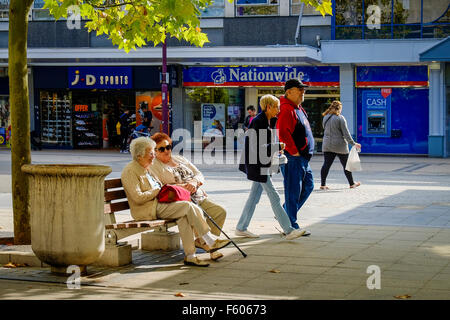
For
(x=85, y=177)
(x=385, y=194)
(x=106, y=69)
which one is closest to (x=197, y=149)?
(x=106, y=69)

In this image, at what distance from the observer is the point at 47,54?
28.1m

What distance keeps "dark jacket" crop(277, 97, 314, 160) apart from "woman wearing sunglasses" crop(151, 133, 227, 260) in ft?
4.42

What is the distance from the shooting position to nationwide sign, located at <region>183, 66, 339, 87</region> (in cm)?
2750

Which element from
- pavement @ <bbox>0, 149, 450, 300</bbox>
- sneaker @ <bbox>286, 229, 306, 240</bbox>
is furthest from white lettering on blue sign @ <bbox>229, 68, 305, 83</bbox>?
sneaker @ <bbox>286, 229, 306, 240</bbox>

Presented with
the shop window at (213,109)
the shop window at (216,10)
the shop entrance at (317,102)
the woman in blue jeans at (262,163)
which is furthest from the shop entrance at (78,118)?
the woman in blue jeans at (262,163)

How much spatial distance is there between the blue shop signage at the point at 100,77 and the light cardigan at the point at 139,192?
858 inches

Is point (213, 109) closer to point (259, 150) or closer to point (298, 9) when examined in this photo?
point (298, 9)

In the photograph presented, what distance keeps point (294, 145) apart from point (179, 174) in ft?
5.22

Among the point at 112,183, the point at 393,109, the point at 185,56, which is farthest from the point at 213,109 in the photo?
the point at 112,183

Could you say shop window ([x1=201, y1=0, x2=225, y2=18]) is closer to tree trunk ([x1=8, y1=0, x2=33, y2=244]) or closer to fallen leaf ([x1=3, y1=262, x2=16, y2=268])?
tree trunk ([x1=8, y1=0, x2=33, y2=244])

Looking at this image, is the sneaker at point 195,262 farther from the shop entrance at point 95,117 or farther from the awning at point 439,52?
the shop entrance at point 95,117

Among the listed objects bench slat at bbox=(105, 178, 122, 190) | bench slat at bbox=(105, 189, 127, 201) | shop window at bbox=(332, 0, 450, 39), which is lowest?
bench slat at bbox=(105, 189, 127, 201)

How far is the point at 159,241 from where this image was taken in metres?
8.79

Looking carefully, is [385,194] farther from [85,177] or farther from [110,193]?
[85,177]
